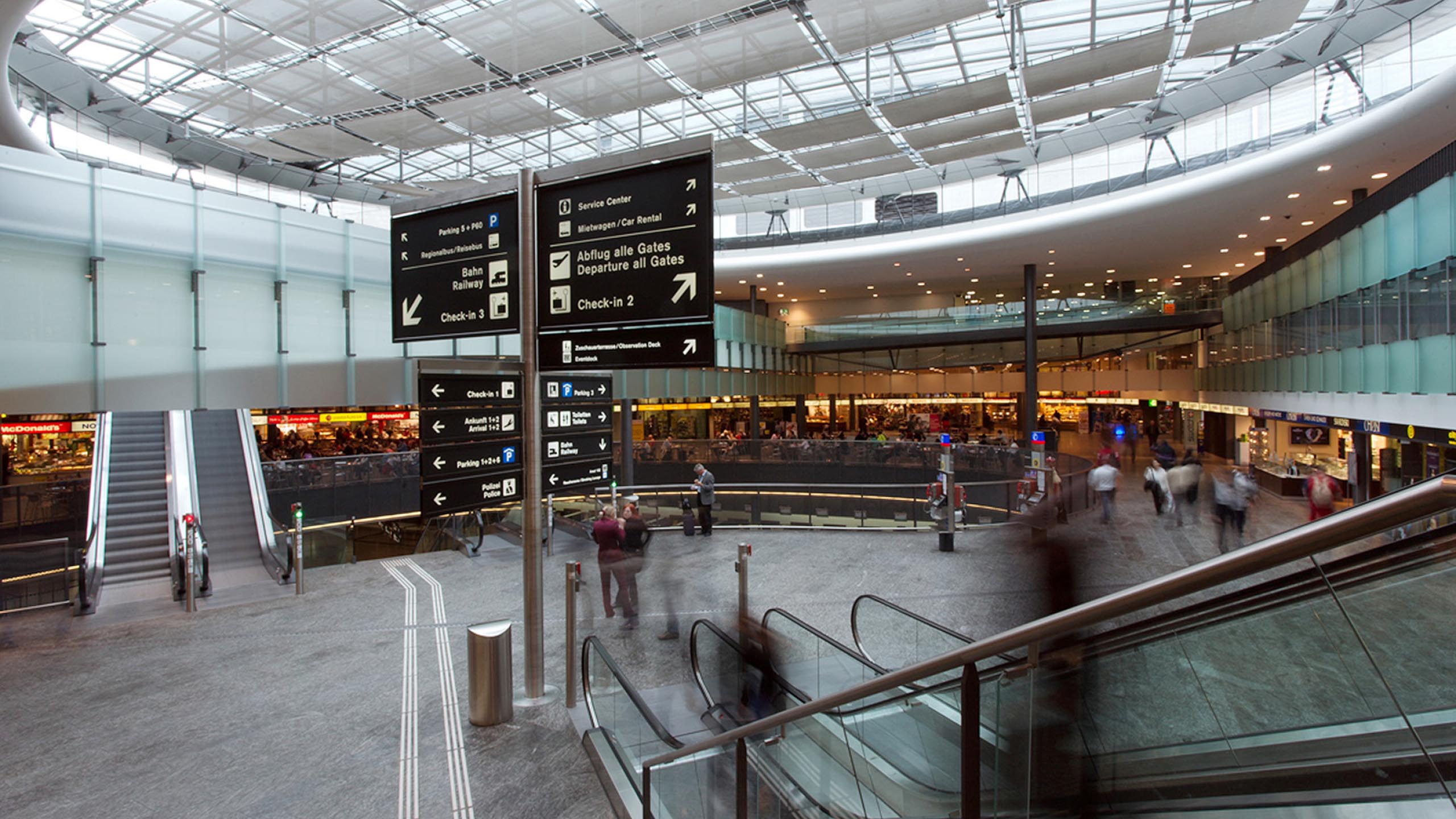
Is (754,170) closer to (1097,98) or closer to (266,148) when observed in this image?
(1097,98)

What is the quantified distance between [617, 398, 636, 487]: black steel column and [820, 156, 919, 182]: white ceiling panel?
414 inches

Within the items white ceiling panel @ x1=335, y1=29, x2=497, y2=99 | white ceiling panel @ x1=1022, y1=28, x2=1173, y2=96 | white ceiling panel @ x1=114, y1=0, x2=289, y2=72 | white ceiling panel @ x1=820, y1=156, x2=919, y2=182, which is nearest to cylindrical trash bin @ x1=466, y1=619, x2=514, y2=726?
white ceiling panel @ x1=335, y1=29, x2=497, y2=99

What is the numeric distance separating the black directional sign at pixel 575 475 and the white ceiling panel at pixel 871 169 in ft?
53.3

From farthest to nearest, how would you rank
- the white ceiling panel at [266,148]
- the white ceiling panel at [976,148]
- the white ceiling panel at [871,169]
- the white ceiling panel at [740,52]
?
the white ceiling panel at [871,169] → the white ceiling panel at [266,148] → the white ceiling panel at [976,148] → the white ceiling panel at [740,52]

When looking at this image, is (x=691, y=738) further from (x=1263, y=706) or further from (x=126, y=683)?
(x=126, y=683)

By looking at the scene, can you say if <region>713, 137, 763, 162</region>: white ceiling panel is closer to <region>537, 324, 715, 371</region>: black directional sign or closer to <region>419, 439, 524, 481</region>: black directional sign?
<region>537, 324, 715, 371</region>: black directional sign

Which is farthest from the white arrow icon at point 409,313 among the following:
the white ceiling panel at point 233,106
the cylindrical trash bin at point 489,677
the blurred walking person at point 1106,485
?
the white ceiling panel at point 233,106

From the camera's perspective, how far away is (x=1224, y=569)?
1.53 metres

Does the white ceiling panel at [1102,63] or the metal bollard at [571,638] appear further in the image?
the white ceiling panel at [1102,63]

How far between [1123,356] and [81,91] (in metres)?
42.6

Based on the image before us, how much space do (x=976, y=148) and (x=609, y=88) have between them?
10.0 m

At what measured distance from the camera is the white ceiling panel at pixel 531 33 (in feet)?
39.4

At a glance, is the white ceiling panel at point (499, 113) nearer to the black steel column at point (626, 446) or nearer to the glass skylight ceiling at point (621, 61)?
the glass skylight ceiling at point (621, 61)

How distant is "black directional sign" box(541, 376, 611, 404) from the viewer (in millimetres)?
6801
